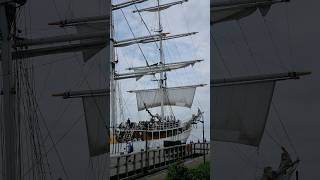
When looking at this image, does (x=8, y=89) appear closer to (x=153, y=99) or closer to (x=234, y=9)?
(x=234, y=9)

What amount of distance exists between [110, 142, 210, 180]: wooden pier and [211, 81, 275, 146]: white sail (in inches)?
36.4

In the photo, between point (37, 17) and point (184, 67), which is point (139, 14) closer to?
point (184, 67)

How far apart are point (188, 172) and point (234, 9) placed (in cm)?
156

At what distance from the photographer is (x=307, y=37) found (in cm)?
275

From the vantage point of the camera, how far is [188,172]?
3.74m

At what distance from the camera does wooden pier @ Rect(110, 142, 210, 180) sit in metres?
4.31

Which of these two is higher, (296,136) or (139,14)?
(139,14)

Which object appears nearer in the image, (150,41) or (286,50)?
(286,50)

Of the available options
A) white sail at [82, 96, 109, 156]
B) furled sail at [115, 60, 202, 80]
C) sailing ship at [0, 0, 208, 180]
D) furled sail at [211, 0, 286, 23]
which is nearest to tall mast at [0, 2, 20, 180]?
sailing ship at [0, 0, 208, 180]

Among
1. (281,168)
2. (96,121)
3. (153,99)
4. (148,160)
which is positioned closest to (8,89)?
(96,121)

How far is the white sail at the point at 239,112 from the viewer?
114 inches

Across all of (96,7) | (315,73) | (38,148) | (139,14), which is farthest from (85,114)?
(315,73)

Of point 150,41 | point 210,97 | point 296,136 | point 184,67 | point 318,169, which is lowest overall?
point 318,169

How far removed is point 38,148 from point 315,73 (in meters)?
2.34
